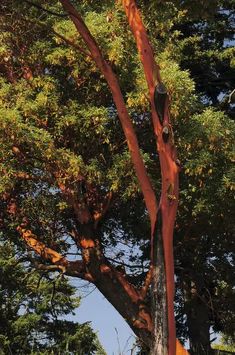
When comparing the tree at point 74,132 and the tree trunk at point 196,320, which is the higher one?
the tree at point 74,132

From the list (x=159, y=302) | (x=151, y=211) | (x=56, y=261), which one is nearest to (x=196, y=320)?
(x=56, y=261)

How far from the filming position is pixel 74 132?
11.4 meters

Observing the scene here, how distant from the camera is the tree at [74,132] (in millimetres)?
10781

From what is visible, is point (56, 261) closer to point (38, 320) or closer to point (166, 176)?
point (166, 176)

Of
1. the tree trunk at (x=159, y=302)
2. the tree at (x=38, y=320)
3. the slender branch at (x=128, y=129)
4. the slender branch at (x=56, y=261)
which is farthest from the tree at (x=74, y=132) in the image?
the tree at (x=38, y=320)

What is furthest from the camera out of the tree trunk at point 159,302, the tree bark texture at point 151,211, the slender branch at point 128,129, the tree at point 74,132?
the tree at point 74,132

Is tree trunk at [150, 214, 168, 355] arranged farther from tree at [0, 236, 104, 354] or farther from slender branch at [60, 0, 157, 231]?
tree at [0, 236, 104, 354]

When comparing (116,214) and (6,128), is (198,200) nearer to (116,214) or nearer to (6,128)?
(116,214)

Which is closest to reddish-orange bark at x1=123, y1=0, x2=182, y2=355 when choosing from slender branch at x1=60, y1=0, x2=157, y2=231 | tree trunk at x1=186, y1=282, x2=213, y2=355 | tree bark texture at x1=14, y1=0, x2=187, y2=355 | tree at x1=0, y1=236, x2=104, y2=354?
tree bark texture at x1=14, y1=0, x2=187, y2=355

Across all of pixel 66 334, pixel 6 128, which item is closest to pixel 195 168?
pixel 6 128

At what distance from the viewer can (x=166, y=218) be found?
7527mm

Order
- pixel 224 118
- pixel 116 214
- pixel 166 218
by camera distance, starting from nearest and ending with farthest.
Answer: pixel 166 218 → pixel 224 118 → pixel 116 214

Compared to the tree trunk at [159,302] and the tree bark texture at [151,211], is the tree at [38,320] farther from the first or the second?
the tree trunk at [159,302]

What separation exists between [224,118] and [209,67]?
18.1 ft
